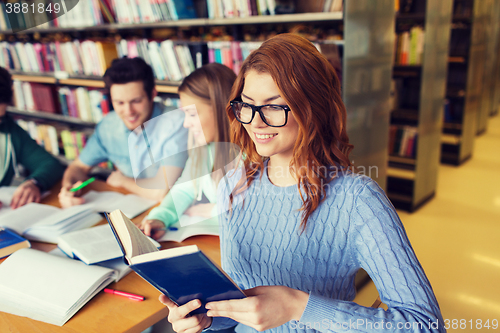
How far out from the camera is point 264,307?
28.9 inches

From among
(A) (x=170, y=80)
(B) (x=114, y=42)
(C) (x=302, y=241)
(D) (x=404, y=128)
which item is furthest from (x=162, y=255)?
(D) (x=404, y=128)

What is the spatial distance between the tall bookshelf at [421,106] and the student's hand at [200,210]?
7.87 ft

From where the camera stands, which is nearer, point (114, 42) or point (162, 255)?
point (162, 255)

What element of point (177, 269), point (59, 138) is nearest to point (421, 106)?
point (177, 269)

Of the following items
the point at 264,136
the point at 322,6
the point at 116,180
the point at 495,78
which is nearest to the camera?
the point at 264,136

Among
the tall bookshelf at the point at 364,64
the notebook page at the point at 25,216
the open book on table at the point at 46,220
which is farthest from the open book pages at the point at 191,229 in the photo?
the tall bookshelf at the point at 364,64

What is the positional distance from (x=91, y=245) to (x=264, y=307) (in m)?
0.72

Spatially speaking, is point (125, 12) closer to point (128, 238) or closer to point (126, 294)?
point (126, 294)

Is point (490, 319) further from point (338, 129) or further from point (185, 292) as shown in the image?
point (185, 292)

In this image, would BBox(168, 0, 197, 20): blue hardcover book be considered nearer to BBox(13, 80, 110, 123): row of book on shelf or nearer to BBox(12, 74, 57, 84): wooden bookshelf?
BBox(13, 80, 110, 123): row of book on shelf

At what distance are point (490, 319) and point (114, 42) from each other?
327 cm

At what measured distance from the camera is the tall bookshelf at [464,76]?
12.5 feet

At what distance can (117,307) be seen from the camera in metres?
0.99

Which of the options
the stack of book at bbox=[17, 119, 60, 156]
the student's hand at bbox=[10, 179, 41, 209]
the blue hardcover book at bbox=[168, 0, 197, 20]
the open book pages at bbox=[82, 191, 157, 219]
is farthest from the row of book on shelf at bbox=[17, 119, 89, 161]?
the open book pages at bbox=[82, 191, 157, 219]
